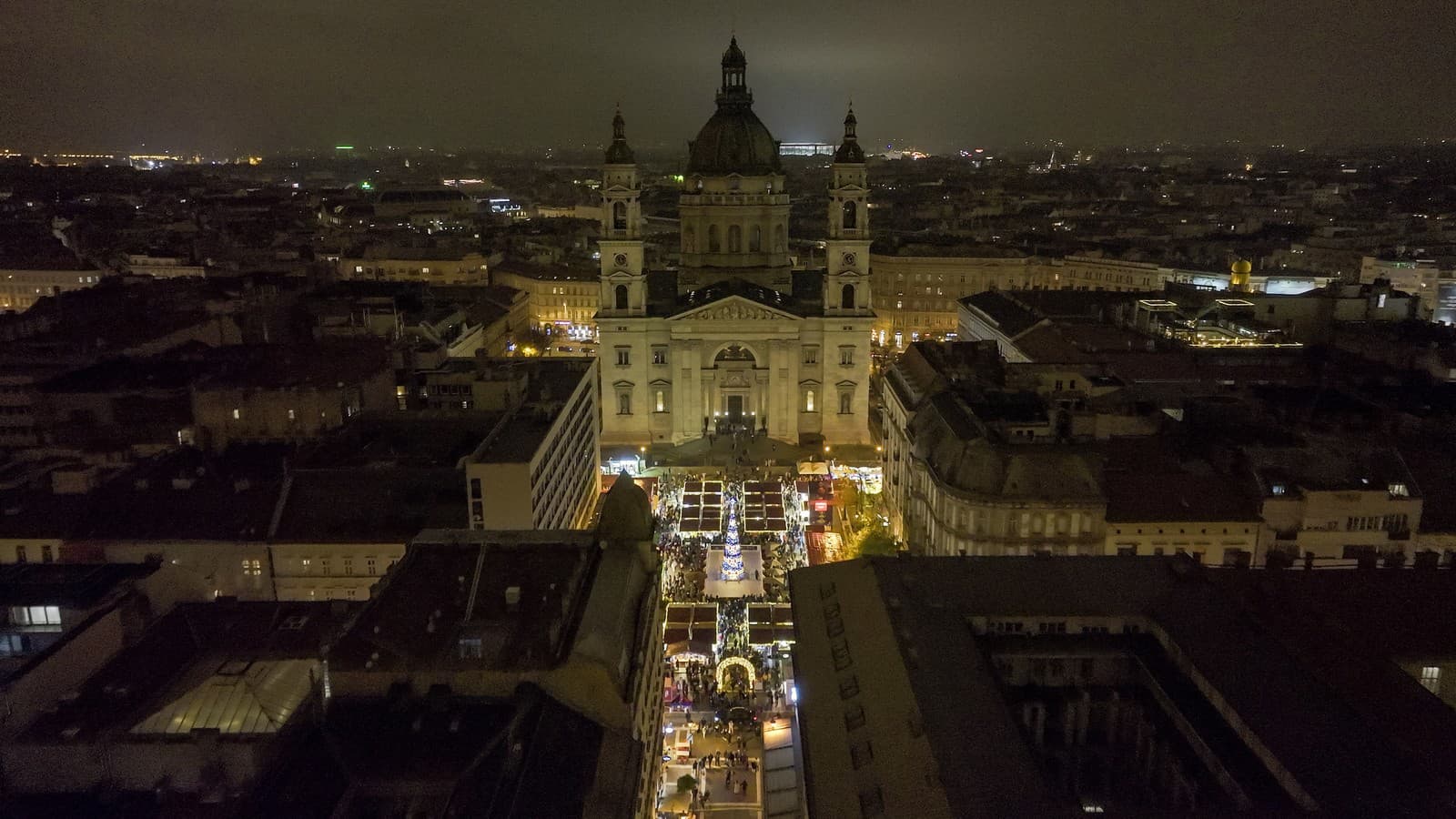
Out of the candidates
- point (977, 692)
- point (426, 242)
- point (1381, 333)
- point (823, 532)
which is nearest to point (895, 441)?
point (823, 532)

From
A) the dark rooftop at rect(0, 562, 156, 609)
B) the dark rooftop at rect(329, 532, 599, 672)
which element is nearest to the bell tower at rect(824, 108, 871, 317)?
the dark rooftop at rect(329, 532, 599, 672)

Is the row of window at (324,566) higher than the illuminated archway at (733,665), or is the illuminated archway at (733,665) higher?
the row of window at (324,566)

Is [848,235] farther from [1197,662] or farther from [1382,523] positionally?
[1197,662]

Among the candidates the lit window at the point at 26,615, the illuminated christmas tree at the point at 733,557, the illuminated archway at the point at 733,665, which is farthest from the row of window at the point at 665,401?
the lit window at the point at 26,615

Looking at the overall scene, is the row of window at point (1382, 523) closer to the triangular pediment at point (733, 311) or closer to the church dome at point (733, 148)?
the triangular pediment at point (733, 311)

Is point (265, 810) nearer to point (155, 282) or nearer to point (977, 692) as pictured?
point (977, 692)

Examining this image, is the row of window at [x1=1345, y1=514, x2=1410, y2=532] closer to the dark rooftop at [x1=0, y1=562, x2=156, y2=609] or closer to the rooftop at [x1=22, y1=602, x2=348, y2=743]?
the rooftop at [x1=22, y1=602, x2=348, y2=743]
